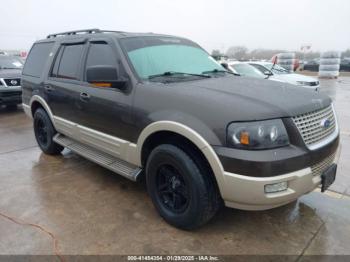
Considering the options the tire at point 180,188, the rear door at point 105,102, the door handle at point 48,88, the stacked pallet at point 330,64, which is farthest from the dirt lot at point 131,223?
the stacked pallet at point 330,64

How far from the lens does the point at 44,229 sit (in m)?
3.08

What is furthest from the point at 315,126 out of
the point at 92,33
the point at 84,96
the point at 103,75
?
the point at 92,33

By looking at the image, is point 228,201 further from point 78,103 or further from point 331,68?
point 331,68

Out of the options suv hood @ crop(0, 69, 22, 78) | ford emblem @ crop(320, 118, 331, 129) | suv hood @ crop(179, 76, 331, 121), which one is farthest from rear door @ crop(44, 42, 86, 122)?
suv hood @ crop(0, 69, 22, 78)

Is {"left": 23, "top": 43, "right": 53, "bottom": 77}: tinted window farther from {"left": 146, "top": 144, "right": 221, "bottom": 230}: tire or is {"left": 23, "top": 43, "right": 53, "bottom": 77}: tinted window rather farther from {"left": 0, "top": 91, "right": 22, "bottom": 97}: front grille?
{"left": 0, "top": 91, "right": 22, "bottom": 97}: front grille

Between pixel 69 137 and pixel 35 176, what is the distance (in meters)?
0.70

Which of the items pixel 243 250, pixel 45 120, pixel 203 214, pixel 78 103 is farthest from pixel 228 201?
pixel 45 120

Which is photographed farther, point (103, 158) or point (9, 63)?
point (9, 63)

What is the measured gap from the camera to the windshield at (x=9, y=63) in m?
10.6

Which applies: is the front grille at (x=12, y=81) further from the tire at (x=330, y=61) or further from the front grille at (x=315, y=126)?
the tire at (x=330, y=61)

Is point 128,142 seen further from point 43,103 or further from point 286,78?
point 286,78

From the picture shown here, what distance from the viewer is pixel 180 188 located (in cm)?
301

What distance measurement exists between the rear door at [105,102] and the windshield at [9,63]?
7.90 meters

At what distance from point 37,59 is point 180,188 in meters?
3.76
